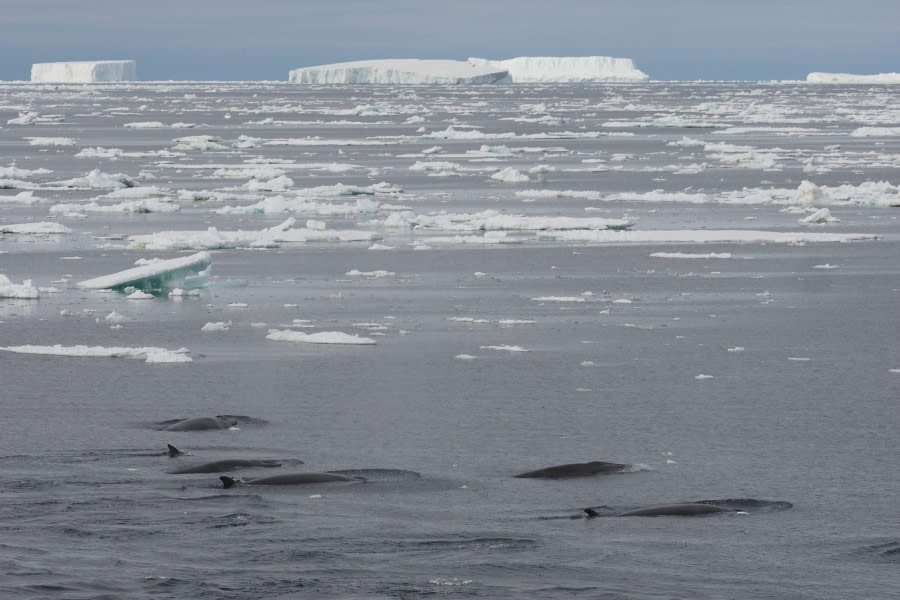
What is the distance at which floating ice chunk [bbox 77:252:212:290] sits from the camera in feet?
42.6

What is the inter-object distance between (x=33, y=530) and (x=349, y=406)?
2925 mm

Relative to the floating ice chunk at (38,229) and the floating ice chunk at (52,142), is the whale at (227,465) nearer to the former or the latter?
the floating ice chunk at (38,229)

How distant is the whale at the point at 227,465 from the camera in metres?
6.98

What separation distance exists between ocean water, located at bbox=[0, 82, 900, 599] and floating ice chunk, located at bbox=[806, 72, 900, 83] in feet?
520

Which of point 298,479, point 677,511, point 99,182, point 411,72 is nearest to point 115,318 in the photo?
point 298,479

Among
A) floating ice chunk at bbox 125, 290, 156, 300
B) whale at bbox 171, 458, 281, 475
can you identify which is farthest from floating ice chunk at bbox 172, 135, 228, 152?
whale at bbox 171, 458, 281, 475

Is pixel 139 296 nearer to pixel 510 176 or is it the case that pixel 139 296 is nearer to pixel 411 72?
pixel 510 176

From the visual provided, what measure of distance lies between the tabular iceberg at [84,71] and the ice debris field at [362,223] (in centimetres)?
13547

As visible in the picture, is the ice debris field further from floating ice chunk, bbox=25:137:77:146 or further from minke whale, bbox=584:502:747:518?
minke whale, bbox=584:502:747:518

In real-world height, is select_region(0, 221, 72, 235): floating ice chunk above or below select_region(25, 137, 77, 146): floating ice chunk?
below

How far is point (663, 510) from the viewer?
6277 millimetres

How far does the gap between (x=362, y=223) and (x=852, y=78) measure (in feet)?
560

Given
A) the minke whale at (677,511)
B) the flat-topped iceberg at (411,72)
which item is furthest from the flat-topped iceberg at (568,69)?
Answer: the minke whale at (677,511)

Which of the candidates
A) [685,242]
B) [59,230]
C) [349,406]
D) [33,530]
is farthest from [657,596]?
[59,230]
